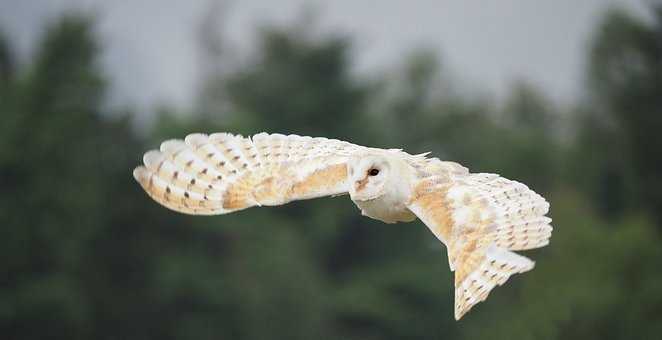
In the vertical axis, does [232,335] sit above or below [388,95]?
below

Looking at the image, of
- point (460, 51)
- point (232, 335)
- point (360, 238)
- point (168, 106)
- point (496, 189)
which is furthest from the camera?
point (460, 51)

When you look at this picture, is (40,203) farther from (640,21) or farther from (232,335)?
(640,21)

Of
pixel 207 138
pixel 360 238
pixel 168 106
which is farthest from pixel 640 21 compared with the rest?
pixel 207 138

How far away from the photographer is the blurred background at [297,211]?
1395 inches

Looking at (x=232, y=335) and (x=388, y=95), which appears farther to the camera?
(x=388, y=95)

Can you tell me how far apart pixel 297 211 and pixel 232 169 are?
111ft

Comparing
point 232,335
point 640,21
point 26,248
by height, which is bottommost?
point 232,335

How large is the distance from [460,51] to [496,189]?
192684 millimetres

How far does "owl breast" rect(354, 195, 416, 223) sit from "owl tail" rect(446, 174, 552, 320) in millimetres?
316

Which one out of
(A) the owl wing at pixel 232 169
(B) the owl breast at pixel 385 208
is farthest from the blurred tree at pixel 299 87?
(B) the owl breast at pixel 385 208

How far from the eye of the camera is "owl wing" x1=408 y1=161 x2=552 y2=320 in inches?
292

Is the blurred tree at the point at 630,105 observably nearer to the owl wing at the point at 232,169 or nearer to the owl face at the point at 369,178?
the owl wing at the point at 232,169

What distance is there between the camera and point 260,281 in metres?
36.3

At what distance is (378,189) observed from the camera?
8.10m
